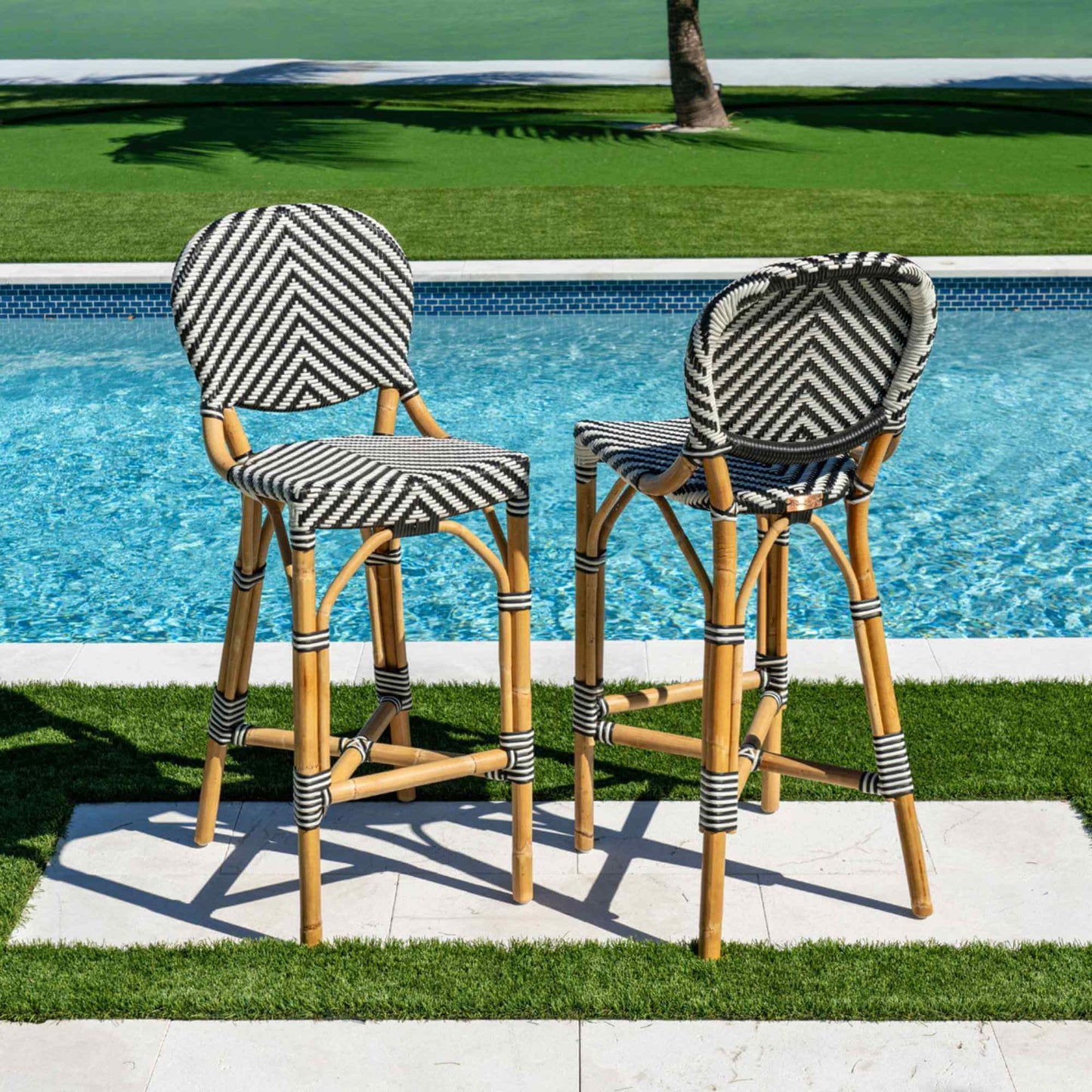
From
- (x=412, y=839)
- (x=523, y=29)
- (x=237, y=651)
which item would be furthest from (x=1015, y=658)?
(x=523, y=29)

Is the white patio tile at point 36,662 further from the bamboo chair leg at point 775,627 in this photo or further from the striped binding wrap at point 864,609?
the striped binding wrap at point 864,609

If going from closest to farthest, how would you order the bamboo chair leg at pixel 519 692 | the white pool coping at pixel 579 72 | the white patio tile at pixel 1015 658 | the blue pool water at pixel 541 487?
the bamboo chair leg at pixel 519 692
the white patio tile at pixel 1015 658
the blue pool water at pixel 541 487
the white pool coping at pixel 579 72

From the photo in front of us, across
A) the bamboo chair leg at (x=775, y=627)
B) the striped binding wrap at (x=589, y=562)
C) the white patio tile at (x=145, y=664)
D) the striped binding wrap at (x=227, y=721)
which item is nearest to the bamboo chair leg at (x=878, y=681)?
the bamboo chair leg at (x=775, y=627)

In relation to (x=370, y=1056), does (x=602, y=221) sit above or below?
below

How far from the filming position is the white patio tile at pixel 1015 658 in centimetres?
429

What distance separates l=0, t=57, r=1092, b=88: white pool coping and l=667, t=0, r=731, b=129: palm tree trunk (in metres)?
5.86

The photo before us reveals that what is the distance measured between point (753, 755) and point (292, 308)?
149cm

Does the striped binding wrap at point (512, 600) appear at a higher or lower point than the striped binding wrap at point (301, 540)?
lower

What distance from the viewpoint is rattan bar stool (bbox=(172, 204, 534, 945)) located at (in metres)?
2.96

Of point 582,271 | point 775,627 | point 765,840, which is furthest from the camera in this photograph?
point 582,271

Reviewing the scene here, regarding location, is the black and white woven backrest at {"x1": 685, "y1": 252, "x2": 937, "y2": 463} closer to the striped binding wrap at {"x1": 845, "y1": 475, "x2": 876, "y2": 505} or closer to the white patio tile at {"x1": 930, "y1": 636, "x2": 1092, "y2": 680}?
the striped binding wrap at {"x1": 845, "y1": 475, "x2": 876, "y2": 505}

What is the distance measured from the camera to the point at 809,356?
2803mm

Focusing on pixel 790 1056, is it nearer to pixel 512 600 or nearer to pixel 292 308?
pixel 512 600

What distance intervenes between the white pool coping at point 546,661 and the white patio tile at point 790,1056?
159 centimetres
